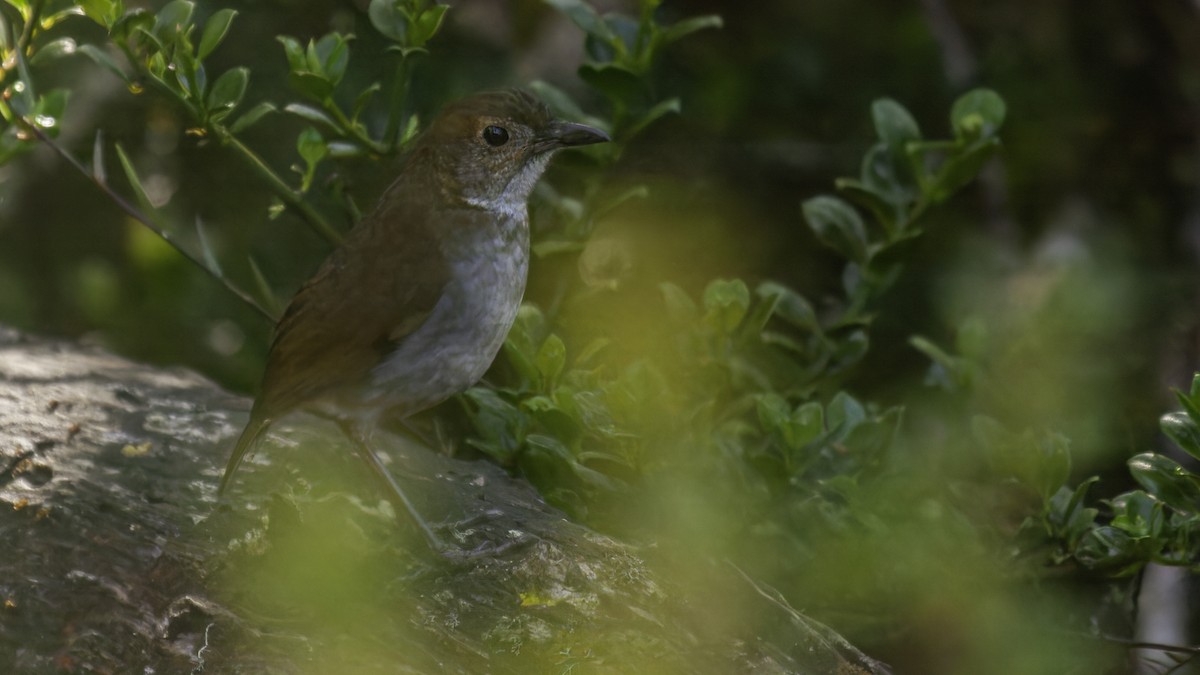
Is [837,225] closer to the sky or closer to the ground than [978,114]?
closer to the ground

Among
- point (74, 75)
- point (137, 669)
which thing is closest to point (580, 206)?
point (137, 669)

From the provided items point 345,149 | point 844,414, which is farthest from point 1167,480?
point 345,149

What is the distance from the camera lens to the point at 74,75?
4.41 metres

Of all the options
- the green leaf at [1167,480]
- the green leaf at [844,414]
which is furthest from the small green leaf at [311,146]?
the green leaf at [1167,480]

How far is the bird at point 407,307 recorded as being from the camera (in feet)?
9.11

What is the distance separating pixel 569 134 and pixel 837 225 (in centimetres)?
A: 70

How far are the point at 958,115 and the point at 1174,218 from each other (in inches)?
67.7

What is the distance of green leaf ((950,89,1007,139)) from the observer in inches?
123

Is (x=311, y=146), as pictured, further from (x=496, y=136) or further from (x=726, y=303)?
(x=726, y=303)

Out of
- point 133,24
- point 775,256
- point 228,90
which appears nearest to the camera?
point 133,24

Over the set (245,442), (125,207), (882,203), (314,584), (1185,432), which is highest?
(882,203)

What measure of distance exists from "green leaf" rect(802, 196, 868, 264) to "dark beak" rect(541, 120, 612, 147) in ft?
1.84

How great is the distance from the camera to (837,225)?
3.25 meters

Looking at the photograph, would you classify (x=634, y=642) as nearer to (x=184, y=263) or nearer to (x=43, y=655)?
(x=43, y=655)
